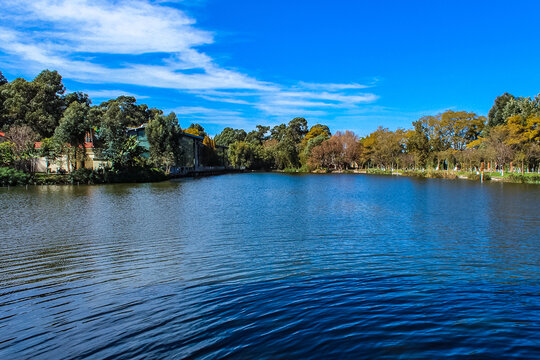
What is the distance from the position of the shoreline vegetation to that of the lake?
3850cm

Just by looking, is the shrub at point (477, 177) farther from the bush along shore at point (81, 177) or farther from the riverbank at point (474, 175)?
the bush along shore at point (81, 177)

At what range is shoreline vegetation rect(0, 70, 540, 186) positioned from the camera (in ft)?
167

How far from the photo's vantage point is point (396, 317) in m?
6.71

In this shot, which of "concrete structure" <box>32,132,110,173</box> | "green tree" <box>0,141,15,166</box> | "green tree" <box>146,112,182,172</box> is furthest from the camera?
"green tree" <box>146,112,182,172</box>

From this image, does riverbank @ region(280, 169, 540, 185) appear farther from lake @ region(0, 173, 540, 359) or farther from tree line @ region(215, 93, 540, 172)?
lake @ region(0, 173, 540, 359)

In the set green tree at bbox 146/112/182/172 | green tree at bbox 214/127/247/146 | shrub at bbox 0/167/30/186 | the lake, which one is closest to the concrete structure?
shrub at bbox 0/167/30/186

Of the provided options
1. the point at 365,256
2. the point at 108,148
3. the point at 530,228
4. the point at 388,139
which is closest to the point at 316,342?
the point at 365,256

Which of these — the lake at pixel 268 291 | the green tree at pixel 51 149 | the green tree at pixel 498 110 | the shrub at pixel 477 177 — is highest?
the green tree at pixel 498 110

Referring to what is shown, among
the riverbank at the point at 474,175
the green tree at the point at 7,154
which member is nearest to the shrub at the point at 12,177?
the green tree at the point at 7,154

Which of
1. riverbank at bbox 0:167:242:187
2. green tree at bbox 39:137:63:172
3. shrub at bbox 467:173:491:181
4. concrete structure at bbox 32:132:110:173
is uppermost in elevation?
green tree at bbox 39:137:63:172

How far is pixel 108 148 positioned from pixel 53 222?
37.4 m

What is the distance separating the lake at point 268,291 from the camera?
581 centimetres

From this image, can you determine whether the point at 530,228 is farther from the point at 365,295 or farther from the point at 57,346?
the point at 57,346

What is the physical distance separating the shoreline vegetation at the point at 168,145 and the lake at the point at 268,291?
1516 inches
